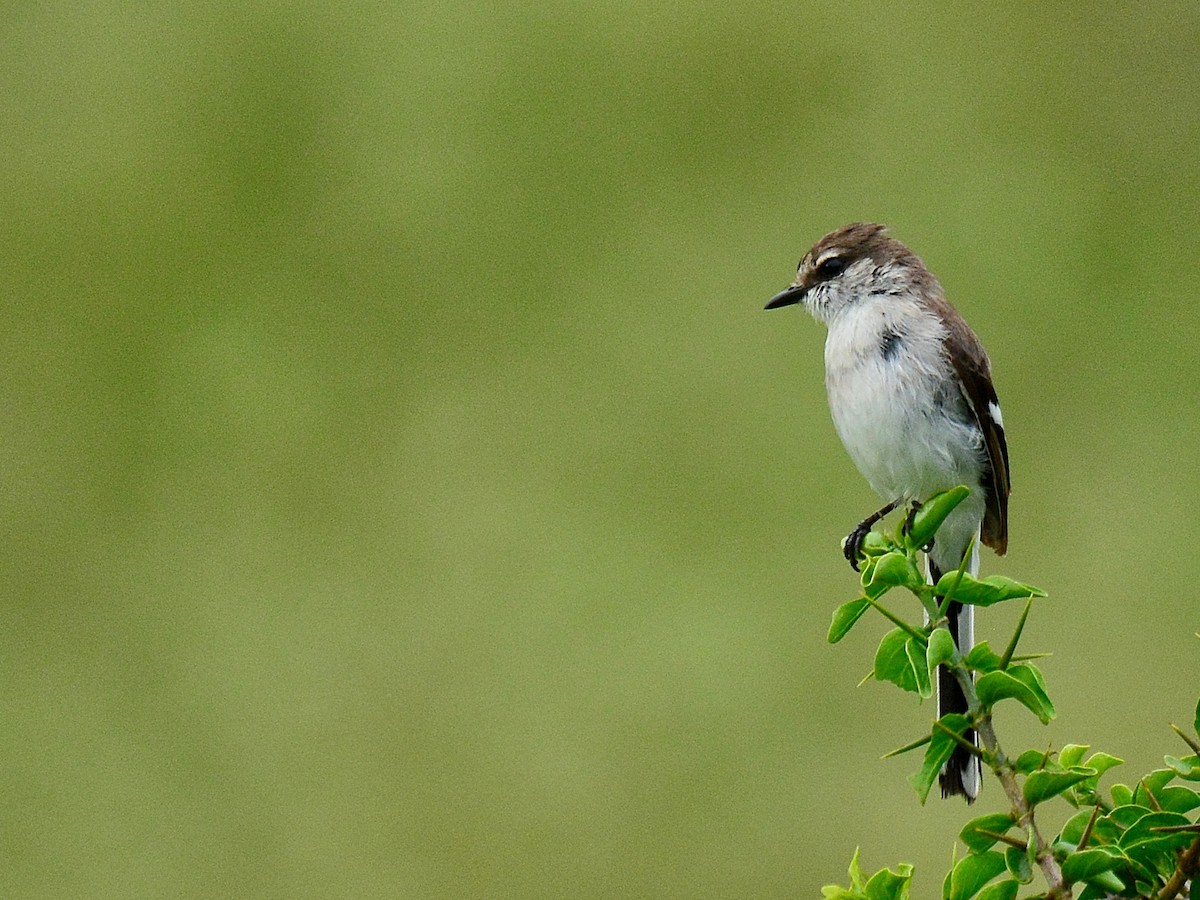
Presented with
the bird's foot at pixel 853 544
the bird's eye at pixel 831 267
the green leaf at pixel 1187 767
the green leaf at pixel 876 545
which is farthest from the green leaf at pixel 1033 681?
the bird's eye at pixel 831 267

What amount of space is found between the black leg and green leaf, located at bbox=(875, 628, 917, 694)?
4.57 feet

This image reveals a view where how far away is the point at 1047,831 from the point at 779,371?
7.92 feet

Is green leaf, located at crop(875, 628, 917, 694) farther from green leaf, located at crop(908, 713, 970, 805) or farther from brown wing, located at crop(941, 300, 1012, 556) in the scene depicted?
brown wing, located at crop(941, 300, 1012, 556)

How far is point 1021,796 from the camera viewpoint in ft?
3.62

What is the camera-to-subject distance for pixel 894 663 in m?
1.17

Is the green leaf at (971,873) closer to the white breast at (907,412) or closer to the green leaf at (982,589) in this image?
the green leaf at (982,589)

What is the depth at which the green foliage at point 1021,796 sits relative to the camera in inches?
40.5

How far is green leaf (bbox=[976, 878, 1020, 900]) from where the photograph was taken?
1033 millimetres

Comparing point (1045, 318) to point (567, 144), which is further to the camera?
point (567, 144)

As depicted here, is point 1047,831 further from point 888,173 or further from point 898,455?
point 888,173

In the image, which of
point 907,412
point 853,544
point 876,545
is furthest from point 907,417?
point 876,545

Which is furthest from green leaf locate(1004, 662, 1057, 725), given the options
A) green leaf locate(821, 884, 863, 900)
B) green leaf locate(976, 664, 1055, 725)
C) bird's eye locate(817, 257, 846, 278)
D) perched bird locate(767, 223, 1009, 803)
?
bird's eye locate(817, 257, 846, 278)

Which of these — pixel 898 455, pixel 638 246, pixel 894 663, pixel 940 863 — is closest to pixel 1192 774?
pixel 894 663

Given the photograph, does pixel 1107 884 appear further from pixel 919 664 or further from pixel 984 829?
pixel 919 664
